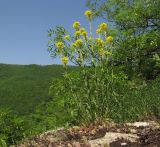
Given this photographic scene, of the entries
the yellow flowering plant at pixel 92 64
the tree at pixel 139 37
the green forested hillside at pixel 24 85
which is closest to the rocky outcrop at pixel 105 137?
the yellow flowering plant at pixel 92 64

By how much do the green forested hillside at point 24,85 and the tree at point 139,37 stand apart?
194 feet

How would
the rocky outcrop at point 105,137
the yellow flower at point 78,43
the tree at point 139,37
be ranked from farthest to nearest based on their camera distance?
Result: 1. the tree at point 139,37
2. the yellow flower at point 78,43
3. the rocky outcrop at point 105,137

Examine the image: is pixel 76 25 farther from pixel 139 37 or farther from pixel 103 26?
pixel 139 37

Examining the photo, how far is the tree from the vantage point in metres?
26.9

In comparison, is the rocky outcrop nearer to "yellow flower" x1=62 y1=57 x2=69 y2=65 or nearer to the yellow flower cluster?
"yellow flower" x1=62 y1=57 x2=69 y2=65

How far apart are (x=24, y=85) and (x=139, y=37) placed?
87216 millimetres

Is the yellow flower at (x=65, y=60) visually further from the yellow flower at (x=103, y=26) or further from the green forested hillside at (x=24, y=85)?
the green forested hillside at (x=24, y=85)

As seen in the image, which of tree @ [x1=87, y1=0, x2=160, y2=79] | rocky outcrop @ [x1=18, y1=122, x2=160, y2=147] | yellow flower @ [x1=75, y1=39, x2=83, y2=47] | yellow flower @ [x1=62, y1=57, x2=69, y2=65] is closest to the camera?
rocky outcrop @ [x1=18, y1=122, x2=160, y2=147]

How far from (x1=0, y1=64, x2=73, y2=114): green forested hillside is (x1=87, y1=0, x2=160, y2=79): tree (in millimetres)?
59083

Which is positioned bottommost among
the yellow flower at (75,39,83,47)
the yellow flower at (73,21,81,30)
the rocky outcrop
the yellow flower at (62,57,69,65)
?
the rocky outcrop

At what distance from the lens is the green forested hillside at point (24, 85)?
96.8 m

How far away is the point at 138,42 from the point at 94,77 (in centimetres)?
1614

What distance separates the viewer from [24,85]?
4432 inches

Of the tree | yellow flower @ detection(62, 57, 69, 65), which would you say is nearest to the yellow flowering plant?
yellow flower @ detection(62, 57, 69, 65)
